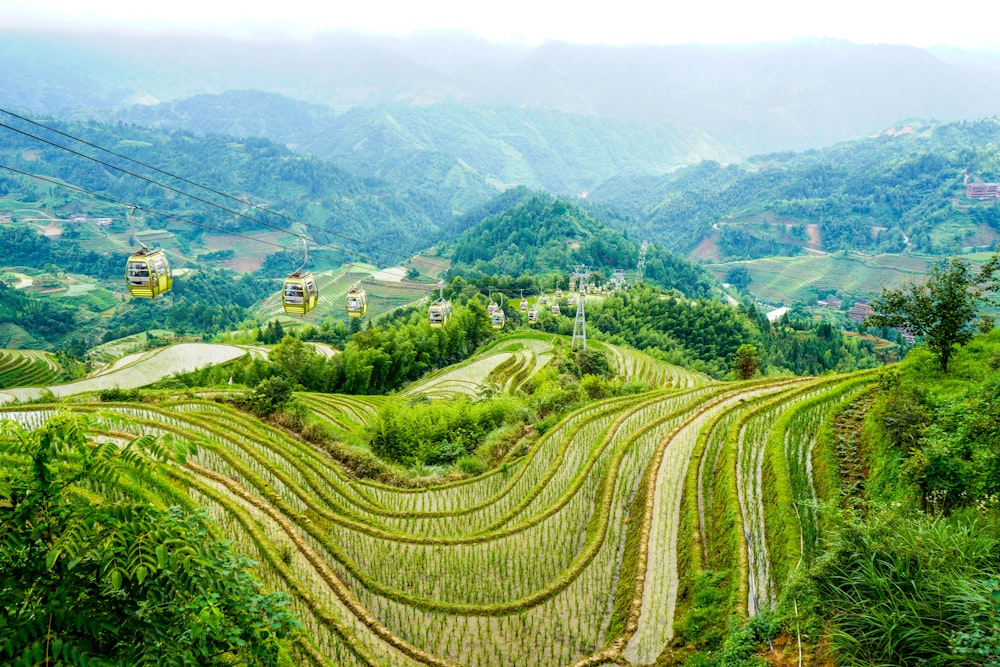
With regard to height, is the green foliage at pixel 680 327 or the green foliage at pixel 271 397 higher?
the green foliage at pixel 271 397

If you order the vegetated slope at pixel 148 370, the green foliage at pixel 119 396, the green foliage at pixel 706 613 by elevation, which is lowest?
the vegetated slope at pixel 148 370

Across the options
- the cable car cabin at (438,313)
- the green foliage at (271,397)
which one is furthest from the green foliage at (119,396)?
the cable car cabin at (438,313)

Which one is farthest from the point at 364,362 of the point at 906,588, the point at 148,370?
the point at 906,588

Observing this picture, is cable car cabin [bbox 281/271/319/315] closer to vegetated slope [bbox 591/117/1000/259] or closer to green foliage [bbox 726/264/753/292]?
green foliage [bbox 726/264/753/292]

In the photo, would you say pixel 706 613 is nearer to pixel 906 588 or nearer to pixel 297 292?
pixel 906 588

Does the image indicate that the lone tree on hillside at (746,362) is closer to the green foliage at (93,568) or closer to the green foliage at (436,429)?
the green foliage at (436,429)
